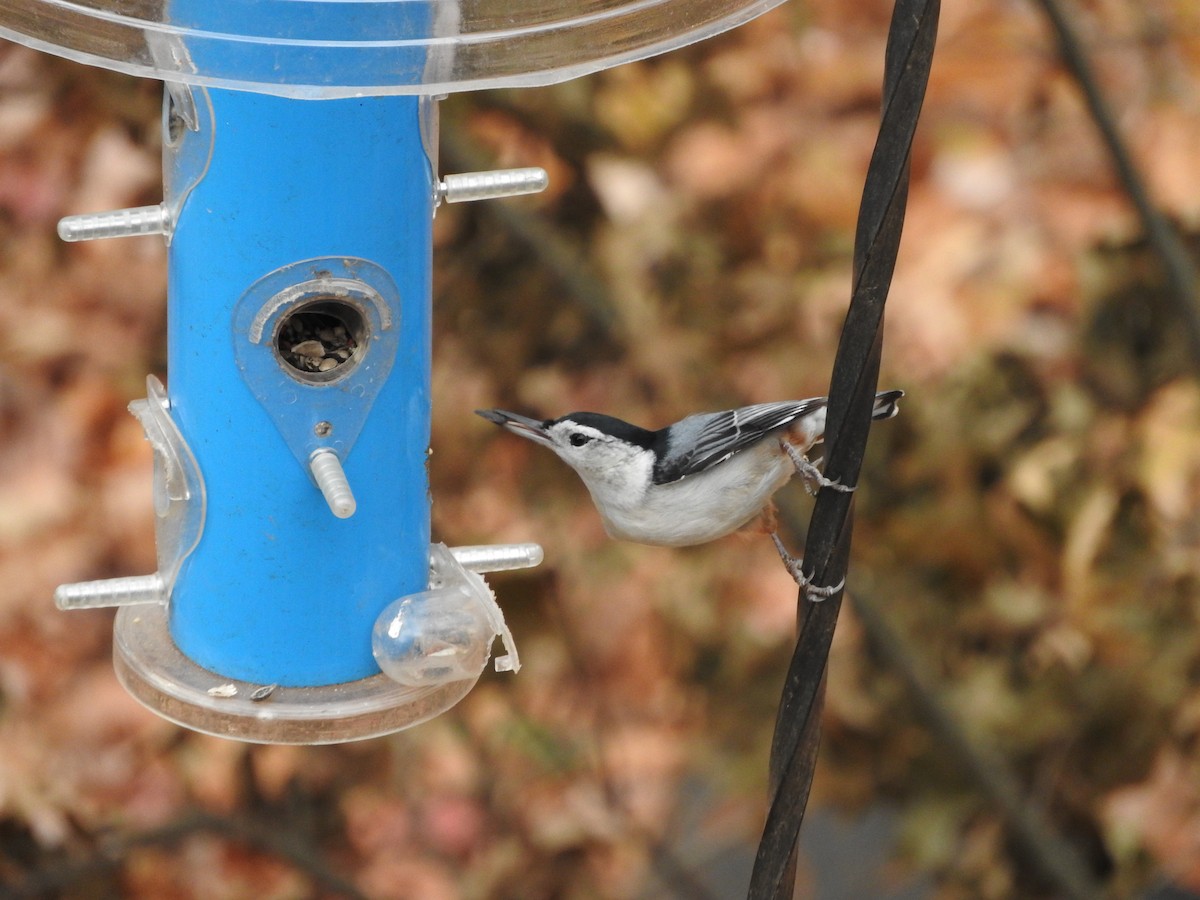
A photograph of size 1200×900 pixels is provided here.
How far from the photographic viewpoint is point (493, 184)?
6.37 ft

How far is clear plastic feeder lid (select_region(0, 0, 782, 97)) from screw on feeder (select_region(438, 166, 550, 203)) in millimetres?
384

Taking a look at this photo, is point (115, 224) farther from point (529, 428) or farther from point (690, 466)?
point (690, 466)

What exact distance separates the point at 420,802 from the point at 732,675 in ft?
2.66

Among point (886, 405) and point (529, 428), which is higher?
point (886, 405)

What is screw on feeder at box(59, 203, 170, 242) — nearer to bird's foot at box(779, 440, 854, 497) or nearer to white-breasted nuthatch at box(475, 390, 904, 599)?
white-breasted nuthatch at box(475, 390, 904, 599)

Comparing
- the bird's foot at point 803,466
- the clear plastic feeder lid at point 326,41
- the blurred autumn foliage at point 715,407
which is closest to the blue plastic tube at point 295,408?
the clear plastic feeder lid at point 326,41

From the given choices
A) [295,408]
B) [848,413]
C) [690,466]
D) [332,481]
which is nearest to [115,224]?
[295,408]

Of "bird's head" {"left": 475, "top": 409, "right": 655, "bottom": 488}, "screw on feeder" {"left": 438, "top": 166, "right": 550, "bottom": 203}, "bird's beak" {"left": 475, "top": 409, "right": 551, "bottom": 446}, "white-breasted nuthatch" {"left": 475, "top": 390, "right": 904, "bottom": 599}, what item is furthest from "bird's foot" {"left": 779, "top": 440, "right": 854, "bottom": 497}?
"screw on feeder" {"left": 438, "top": 166, "right": 550, "bottom": 203}

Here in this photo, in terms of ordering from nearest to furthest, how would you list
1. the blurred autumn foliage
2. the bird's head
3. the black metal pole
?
1. the black metal pole
2. the bird's head
3. the blurred autumn foliage

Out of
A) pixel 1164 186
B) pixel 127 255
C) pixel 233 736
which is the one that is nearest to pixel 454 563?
pixel 233 736

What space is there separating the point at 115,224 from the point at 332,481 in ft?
1.38

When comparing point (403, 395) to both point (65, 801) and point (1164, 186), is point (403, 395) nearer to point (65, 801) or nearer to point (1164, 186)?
point (65, 801)

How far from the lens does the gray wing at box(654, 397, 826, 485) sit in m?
1.91

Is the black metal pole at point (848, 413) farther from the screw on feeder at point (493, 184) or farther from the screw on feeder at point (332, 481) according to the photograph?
the screw on feeder at point (493, 184)
